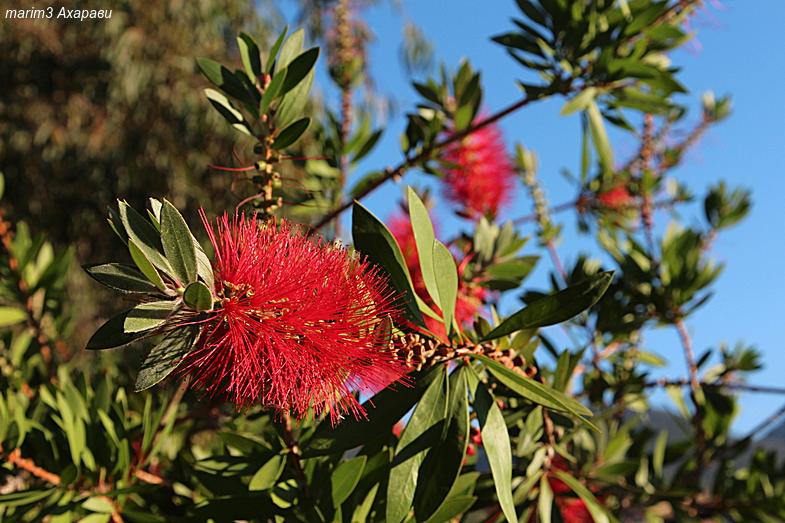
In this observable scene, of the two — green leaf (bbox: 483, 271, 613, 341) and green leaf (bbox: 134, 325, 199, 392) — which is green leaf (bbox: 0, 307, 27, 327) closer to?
green leaf (bbox: 134, 325, 199, 392)

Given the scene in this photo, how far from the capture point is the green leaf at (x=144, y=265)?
49 cm

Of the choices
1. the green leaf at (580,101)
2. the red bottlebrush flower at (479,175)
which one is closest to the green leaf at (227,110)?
the green leaf at (580,101)

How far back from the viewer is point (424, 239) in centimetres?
63

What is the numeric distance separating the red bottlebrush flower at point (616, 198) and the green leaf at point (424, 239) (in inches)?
40.6

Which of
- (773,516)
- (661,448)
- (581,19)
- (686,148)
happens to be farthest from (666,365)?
(581,19)

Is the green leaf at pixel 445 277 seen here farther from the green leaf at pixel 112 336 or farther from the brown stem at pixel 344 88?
the brown stem at pixel 344 88

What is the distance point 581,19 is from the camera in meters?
0.95

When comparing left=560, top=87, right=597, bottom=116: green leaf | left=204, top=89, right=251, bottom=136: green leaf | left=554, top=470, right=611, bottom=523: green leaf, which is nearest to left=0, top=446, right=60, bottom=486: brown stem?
left=204, top=89, right=251, bottom=136: green leaf

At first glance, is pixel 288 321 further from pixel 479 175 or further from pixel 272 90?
pixel 479 175

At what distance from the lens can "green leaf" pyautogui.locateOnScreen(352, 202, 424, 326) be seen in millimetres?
625

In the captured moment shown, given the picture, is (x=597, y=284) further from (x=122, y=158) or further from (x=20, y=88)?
(x=20, y=88)

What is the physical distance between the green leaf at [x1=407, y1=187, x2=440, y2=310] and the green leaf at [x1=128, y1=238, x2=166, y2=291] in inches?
8.0

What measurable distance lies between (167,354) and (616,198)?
A: 128 cm

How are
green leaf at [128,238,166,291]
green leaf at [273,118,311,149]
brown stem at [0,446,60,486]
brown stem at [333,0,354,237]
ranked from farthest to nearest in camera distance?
1. brown stem at [333,0,354,237]
2. brown stem at [0,446,60,486]
3. green leaf at [273,118,311,149]
4. green leaf at [128,238,166,291]
